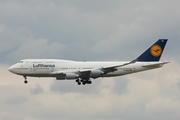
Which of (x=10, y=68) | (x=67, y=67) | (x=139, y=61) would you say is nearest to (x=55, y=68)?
(x=67, y=67)

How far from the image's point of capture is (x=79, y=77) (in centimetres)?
11712

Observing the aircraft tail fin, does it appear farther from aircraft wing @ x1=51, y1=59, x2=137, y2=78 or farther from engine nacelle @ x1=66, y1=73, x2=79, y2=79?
engine nacelle @ x1=66, y1=73, x2=79, y2=79

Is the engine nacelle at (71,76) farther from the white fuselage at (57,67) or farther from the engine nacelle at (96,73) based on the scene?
the engine nacelle at (96,73)

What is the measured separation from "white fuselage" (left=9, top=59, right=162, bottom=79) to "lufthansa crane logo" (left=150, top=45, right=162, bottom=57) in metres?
5.02

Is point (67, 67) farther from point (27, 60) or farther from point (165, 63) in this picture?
point (165, 63)

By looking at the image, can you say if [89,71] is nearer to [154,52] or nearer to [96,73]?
[96,73]

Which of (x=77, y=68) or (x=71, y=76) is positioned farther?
(x=77, y=68)

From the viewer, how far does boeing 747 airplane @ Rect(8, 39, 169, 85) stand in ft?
377

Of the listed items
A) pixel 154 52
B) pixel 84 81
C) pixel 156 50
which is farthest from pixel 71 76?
pixel 156 50

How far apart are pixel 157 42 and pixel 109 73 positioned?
668 inches

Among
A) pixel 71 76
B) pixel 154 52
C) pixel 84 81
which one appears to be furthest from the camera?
pixel 154 52

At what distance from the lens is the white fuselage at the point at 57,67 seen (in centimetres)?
11500

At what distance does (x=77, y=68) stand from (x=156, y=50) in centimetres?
2237

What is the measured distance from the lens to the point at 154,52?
128000 millimetres
